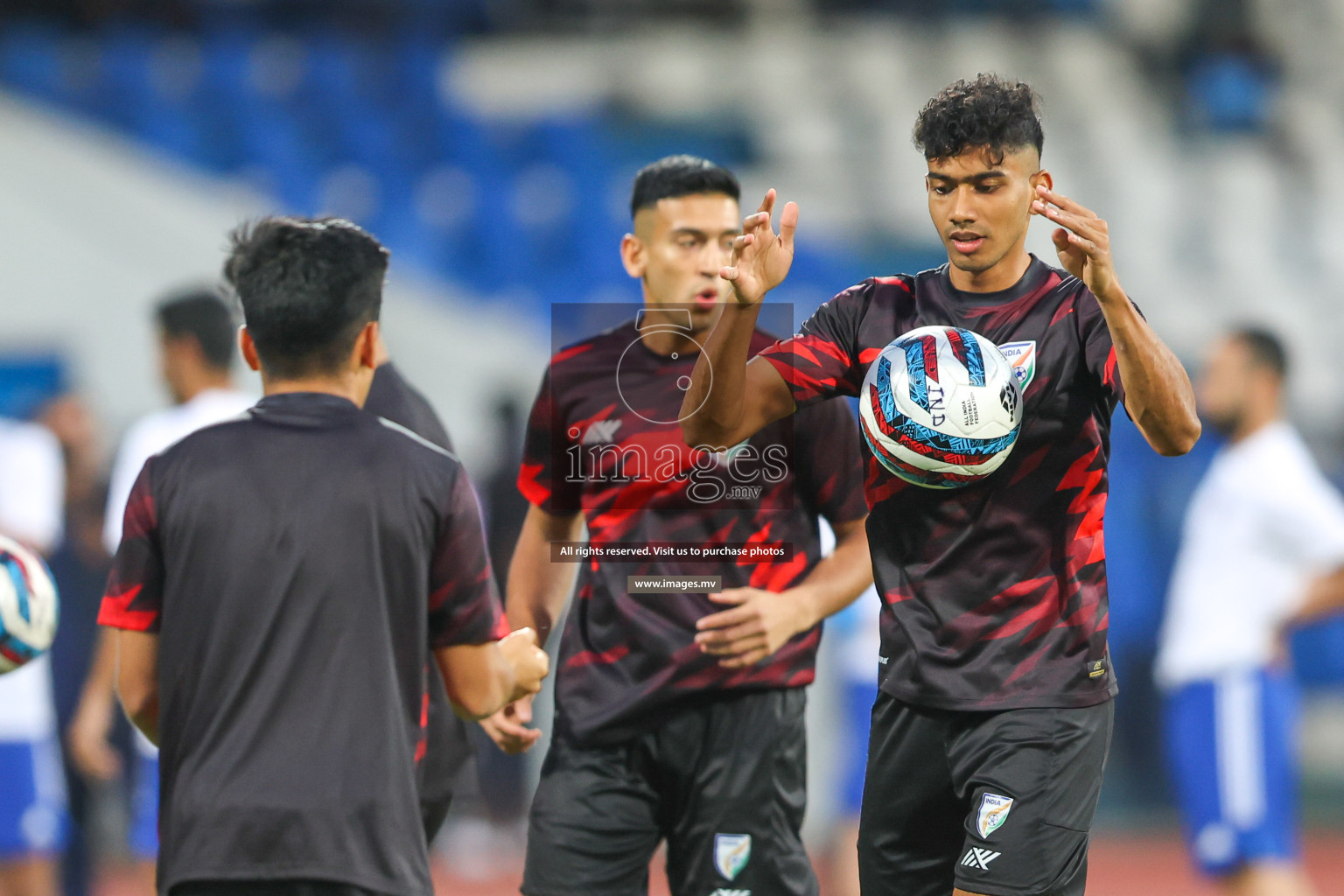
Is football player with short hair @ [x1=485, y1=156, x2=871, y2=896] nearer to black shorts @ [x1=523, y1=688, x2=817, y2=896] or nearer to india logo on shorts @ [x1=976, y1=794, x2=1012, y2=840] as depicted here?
black shorts @ [x1=523, y1=688, x2=817, y2=896]

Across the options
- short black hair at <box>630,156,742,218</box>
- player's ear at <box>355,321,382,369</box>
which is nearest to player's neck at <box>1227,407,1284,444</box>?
short black hair at <box>630,156,742,218</box>

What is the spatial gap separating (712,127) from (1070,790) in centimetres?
1075

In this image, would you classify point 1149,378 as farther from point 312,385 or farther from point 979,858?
point 312,385

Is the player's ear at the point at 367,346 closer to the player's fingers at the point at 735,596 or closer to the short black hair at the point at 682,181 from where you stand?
the player's fingers at the point at 735,596

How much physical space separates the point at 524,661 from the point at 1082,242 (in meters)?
1.46

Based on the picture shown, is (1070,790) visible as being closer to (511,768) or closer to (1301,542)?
(1301,542)

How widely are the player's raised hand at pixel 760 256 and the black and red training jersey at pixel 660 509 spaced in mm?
864

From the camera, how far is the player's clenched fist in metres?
3.40

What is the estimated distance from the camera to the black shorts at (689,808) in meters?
4.07

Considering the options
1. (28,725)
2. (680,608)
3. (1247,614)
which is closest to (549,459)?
(680,608)

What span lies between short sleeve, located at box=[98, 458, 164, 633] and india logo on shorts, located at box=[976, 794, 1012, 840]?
1.76 m

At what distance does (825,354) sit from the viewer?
3.65m

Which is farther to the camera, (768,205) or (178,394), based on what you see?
(178,394)

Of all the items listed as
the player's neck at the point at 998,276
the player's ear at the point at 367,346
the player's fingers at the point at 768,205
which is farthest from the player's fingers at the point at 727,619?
the player's ear at the point at 367,346
